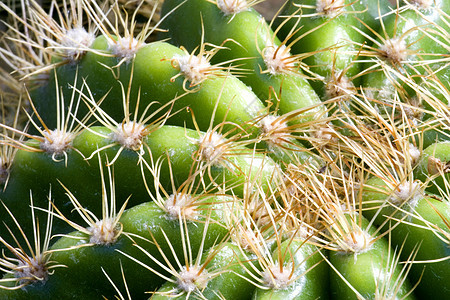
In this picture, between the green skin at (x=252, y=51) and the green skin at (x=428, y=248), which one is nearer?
the green skin at (x=428, y=248)

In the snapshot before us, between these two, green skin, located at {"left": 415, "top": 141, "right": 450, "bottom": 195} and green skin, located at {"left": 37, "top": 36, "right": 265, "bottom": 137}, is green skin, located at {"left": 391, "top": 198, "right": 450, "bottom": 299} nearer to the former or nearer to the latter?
green skin, located at {"left": 415, "top": 141, "right": 450, "bottom": 195}

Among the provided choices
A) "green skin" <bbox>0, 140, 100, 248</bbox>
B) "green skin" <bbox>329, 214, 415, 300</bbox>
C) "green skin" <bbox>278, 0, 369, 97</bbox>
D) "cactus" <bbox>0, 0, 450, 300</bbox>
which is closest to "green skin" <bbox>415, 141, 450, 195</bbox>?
"cactus" <bbox>0, 0, 450, 300</bbox>

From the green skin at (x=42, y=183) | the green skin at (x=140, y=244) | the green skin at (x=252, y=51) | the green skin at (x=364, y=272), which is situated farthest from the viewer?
the green skin at (x=252, y=51)

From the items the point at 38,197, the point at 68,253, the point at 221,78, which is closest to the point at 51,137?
the point at 38,197

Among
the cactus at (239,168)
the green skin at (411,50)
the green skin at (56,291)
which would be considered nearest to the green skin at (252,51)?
the cactus at (239,168)

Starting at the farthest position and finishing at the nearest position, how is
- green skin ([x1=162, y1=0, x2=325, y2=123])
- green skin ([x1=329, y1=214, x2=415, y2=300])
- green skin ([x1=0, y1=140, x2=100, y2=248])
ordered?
1. green skin ([x1=162, y1=0, x2=325, y2=123])
2. green skin ([x1=0, y1=140, x2=100, y2=248])
3. green skin ([x1=329, y1=214, x2=415, y2=300])

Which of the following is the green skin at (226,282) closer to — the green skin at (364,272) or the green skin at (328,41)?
the green skin at (364,272)

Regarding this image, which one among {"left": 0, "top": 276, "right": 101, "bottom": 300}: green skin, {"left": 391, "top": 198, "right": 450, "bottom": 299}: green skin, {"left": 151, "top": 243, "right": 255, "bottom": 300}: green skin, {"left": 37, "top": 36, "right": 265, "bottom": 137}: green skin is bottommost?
{"left": 391, "top": 198, "right": 450, "bottom": 299}: green skin
